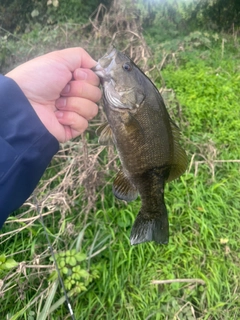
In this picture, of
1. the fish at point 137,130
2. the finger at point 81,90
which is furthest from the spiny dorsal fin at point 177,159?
the finger at point 81,90

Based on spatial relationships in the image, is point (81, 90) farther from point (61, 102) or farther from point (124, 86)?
point (124, 86)

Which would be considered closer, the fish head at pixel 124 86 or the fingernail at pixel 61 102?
the fish head at pixel 124 86

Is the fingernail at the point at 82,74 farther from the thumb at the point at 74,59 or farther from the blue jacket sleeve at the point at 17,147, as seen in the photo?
the blue jacket sleeve at the point at 17,147

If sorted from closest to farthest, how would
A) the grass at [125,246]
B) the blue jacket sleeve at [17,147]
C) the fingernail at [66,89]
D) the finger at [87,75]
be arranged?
1. the blue jacket sleeve at [17,147]
2. the finger at [87,75]
3. the fingernail at [66,89]
4. the grass at [125,246]

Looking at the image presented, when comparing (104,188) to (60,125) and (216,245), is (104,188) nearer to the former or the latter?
(216,245)

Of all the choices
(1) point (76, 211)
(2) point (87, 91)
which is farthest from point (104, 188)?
(2) point (87, 91)

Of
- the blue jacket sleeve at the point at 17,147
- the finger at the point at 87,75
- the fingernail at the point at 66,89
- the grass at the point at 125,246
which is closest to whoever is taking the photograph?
the blue jacket sleeve at the point at 17,147

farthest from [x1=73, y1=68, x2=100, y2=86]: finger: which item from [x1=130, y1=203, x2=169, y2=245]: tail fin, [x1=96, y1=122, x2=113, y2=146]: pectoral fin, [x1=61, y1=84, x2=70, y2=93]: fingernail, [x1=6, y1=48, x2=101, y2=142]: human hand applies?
[x1=130, y1=203, x2=169, y2=245]: tail fin

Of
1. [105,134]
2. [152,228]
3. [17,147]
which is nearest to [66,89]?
[105,134]
